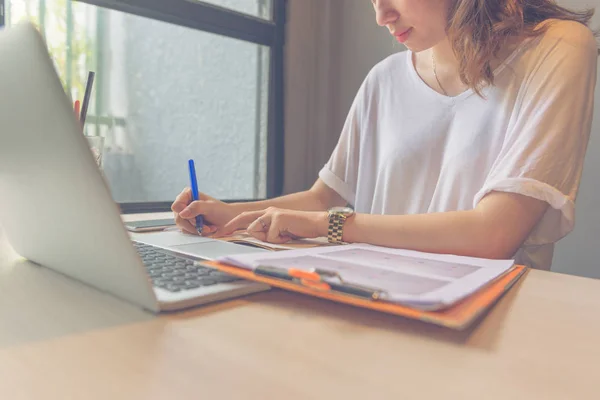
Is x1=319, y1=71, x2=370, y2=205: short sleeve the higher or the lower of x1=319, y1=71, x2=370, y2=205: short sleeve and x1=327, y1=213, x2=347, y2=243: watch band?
the higher

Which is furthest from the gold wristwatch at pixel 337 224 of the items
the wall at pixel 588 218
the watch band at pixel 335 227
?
the wall at pixel 588 218

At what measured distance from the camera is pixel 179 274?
0.46 m

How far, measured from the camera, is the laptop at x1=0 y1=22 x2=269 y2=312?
328mm

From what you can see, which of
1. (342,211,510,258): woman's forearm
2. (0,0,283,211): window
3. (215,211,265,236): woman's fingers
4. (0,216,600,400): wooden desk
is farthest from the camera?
(0,0,283,211): window

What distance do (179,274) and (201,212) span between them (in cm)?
39

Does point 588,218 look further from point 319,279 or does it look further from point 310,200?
point 319,279

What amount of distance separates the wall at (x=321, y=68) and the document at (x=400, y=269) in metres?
1.33

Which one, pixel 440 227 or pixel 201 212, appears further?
pixel 201 212

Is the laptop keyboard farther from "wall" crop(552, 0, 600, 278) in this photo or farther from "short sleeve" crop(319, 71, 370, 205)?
"wall" crop(552, 0, 600, 278)

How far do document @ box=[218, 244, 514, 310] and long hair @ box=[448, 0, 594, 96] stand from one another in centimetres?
48

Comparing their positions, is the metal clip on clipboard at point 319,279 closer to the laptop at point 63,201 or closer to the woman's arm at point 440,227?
the laptop at point 63,201

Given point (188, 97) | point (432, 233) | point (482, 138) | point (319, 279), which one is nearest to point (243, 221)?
point (432, 233)

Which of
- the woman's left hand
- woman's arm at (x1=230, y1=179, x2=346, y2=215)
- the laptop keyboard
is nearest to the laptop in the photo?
the laptop keyboard

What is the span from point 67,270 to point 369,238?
16.9 inches
